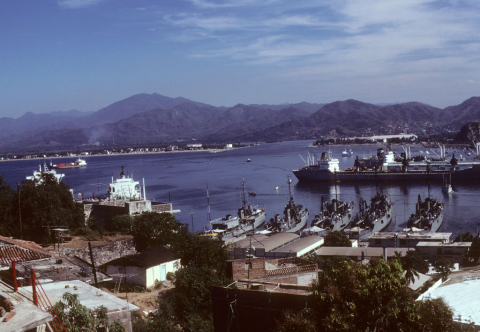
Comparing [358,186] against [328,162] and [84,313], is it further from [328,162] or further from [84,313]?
[84,313]

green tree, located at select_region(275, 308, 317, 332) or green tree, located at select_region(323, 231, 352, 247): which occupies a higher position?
green tree, located at select_region(275, 308, 317, 332)

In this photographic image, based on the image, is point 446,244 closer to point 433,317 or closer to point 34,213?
point 34,213

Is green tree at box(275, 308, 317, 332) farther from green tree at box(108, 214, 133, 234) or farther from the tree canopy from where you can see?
green tree at box(108, 214, 133, 234)

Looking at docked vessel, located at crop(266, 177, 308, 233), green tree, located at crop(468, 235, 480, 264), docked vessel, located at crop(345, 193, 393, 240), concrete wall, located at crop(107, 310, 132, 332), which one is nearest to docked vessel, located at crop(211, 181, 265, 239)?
docked vessel, located at crop(266, 177, 308, 233)

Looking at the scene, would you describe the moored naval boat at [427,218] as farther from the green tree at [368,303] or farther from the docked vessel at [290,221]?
the green tree at [368,303]

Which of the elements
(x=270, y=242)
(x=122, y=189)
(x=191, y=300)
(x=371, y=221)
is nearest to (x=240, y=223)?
(x=122, y=189)

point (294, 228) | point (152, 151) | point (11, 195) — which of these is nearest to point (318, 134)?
point (152, 151)
